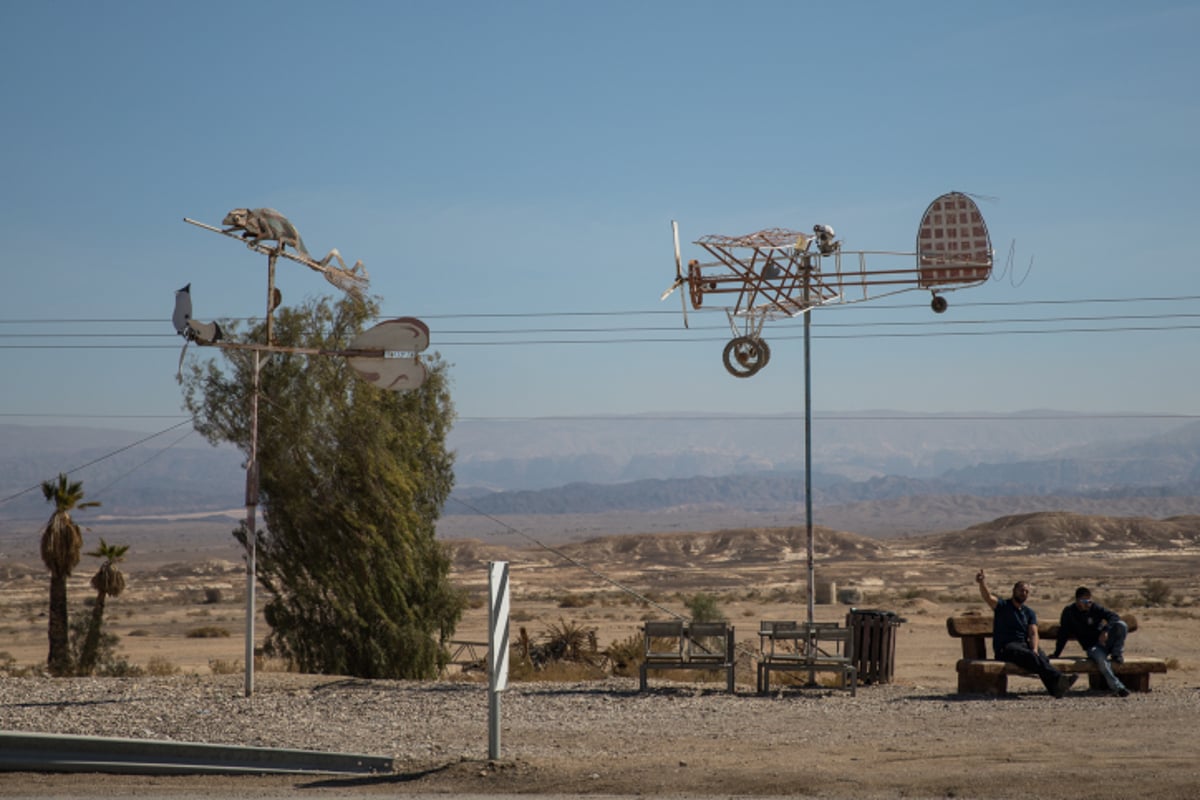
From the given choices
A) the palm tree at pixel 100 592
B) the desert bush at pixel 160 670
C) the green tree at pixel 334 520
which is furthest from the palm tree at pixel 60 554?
the green tree at pixel 334 520

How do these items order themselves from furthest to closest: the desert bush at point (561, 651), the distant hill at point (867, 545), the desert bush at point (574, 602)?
the distant hill at point (867, 545) < the desert bush at point (574, 602) < the desert bush at point (561, 651)

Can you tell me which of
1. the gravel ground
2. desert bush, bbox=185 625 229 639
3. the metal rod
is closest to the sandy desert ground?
the gravel ground

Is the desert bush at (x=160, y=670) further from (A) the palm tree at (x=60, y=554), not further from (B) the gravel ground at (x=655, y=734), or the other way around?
(B) the gravel ground at (x=655, y=734)

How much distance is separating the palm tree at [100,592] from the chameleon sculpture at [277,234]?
11068 millimetres

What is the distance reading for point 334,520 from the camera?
68.5 ft

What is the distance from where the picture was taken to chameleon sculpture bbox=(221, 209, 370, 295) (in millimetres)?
17250

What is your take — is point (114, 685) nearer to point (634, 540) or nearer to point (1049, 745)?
point (1049, 745)

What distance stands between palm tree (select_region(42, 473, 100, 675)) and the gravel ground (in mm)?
9714

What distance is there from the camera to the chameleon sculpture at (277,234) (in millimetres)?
17250

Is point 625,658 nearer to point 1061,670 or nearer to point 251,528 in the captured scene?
point 1061,670

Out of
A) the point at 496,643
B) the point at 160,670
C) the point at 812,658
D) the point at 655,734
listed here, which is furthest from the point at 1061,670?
the point at 160,670

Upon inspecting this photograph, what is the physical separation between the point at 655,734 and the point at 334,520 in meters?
8.48

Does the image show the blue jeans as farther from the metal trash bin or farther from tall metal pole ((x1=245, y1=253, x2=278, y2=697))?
tall metal pole ((x1=245, y1=253, x2=278, y2=697))

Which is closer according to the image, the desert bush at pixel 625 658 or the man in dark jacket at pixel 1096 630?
the man in dark jacket at pixel 1096 630
